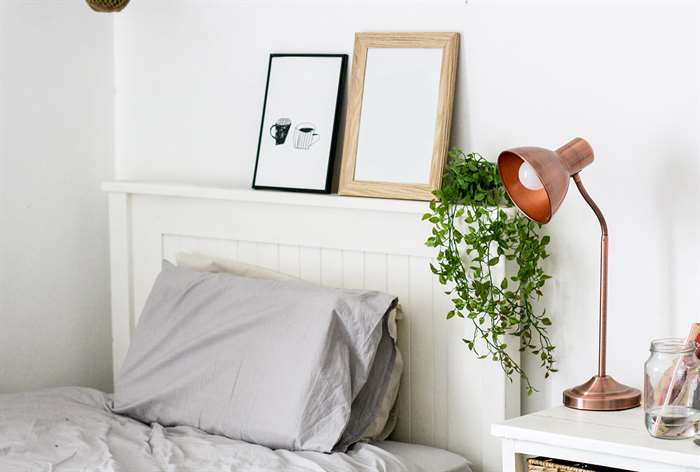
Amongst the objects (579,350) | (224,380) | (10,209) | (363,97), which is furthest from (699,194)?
(10,209)

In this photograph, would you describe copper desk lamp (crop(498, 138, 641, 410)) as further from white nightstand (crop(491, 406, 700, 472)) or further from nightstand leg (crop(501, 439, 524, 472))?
nightstand leg (crop(501, 439, 524, 472))

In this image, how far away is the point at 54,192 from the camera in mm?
2877

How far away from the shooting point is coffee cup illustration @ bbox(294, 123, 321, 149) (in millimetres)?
2572

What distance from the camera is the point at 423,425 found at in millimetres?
2445

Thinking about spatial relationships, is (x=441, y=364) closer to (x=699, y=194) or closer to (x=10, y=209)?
(x=699, y=194)

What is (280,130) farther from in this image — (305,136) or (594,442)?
(594,442)

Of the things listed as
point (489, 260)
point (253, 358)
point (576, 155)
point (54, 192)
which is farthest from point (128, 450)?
point (576, 155)

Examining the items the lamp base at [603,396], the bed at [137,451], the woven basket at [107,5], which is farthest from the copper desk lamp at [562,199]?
the woven basket at [107,5]

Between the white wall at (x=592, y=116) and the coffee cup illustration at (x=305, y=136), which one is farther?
the coffee cup illustration at (x=305, y=136)

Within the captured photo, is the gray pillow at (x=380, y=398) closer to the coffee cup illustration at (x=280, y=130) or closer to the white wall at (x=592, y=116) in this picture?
the white wall at (x=592, y=116)

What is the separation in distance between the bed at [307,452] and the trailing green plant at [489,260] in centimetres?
7

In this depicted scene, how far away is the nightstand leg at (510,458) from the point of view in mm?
2025

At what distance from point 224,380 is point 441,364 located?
0.48m

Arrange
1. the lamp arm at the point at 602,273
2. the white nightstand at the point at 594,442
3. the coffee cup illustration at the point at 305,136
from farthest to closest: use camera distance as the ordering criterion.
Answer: the coffee cup illustration at the point at 305,136 < the lamp arm at the point at 602,273 < the white nightstand at the point at 594,442
